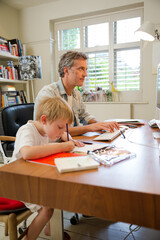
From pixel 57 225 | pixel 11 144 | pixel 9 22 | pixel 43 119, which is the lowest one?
pixel 57 225

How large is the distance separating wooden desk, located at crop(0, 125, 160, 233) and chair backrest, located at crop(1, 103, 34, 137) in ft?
3.65

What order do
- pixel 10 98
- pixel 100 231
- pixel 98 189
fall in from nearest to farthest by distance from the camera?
pixel 98 189 → pixel 100 231 → pixel 10 98

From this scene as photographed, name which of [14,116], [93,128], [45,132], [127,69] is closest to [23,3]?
[127,69]

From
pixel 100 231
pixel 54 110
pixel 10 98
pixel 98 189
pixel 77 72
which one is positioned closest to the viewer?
pixel 98 189

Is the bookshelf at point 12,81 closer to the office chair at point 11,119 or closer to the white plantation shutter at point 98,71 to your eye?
the white plantation shutter at point 98,71

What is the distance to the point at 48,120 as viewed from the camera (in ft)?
2.92

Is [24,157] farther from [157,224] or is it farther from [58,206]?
[157,224]

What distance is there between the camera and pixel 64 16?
3514mm

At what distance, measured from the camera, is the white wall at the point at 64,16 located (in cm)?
307

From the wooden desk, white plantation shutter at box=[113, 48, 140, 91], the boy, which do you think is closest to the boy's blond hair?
the boy

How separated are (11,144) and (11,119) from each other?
24cm

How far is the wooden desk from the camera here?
→ 0.47 m

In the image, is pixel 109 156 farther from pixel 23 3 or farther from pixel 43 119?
pixel 23 3

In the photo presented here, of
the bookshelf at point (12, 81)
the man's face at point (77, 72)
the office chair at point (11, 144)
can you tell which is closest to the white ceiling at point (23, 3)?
the bookshelf at point (12, 81)
